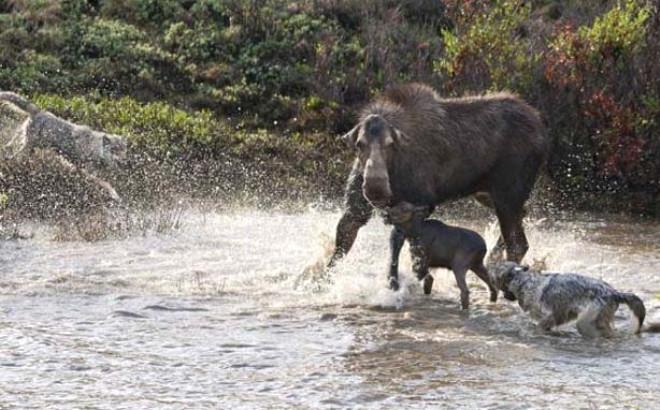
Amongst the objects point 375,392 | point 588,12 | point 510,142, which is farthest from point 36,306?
point 588,12

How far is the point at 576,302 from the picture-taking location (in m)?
8.71

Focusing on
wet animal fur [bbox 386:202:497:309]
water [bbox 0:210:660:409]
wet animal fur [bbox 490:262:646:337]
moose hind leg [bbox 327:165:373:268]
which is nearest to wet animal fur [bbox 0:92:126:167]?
water [bbox 0:210:660:409]

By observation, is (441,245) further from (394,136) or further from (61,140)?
(61,140)

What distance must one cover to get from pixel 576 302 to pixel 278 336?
6.65ft

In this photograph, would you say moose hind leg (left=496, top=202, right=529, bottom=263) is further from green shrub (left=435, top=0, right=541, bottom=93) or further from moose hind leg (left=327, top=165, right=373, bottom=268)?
green shrub (left=435, top=0, right=541, bottom=93)

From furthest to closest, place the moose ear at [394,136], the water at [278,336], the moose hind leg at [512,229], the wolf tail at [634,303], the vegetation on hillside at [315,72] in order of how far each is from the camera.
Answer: the vegetation on hillside at [315,72], the moose hind leg at [512,229], the moose ear at [394,136], the wolf tail at [634,303], the water at [278,336]

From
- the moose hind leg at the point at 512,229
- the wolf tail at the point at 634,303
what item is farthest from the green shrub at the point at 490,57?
the wolf tail at the point at 634,303

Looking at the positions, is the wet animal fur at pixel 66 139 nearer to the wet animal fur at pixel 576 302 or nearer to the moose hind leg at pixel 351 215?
the moose hind leg at pixel 351 215

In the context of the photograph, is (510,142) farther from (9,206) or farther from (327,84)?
(327,84)

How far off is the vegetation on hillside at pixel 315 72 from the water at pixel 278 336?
11.3ft

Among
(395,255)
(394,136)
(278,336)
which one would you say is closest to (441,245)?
(395,255)

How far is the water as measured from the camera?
7.45 m

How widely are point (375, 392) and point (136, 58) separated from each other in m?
12.9

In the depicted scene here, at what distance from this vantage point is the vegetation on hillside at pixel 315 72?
15.8 meters
